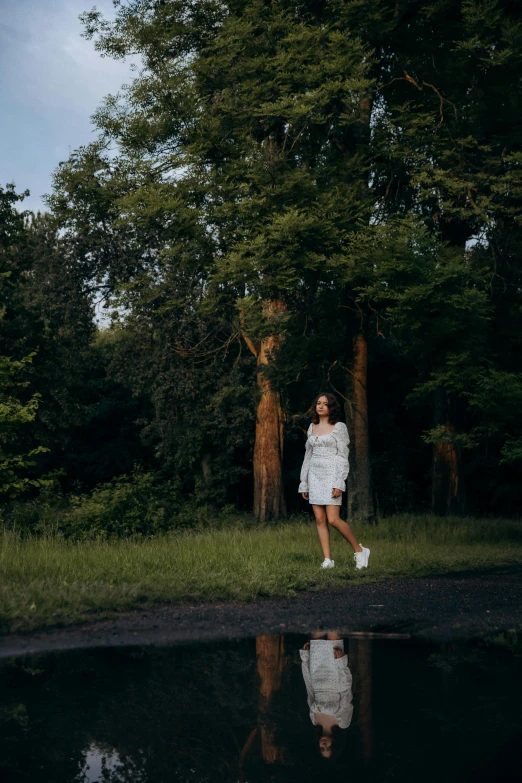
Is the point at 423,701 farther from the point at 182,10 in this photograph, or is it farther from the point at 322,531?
the point at 182,10

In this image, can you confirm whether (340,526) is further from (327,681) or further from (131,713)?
(131,713)

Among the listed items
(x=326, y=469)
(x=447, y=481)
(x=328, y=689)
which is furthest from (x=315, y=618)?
(x=447, y=481)

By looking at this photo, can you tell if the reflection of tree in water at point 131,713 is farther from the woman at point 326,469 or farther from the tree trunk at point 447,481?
the tree trunk at point 447,481

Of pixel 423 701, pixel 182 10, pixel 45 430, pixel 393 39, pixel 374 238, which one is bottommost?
pixel 423 701

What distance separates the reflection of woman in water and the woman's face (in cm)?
451

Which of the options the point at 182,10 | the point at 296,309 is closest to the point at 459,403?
the point at 296,309

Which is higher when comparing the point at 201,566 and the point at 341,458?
the point at 341,458

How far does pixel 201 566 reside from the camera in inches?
392

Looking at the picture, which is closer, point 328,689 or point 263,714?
point 263,714

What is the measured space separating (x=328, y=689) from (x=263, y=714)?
59 cm

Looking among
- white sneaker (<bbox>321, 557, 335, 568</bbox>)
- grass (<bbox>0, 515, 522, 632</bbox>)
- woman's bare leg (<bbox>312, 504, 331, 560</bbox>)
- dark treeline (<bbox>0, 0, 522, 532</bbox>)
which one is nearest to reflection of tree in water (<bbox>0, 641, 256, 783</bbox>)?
grass (<bbox>0, 515, 522, 632</bbox>)

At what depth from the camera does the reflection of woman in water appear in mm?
3881

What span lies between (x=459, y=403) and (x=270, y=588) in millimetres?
13916

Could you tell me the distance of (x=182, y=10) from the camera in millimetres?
20250
